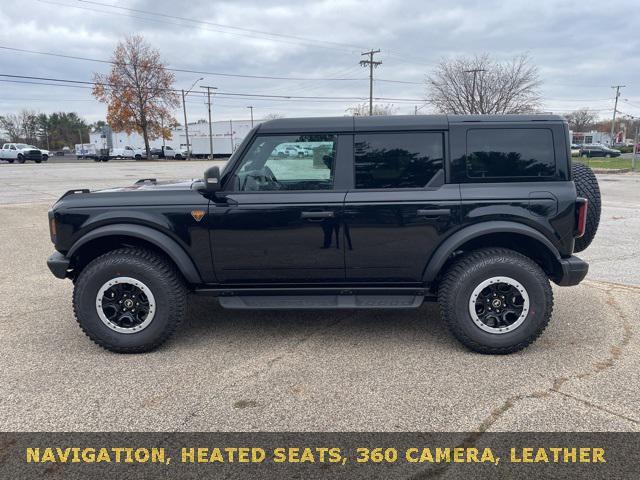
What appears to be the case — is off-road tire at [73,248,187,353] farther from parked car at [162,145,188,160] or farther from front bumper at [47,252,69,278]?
parked car at [162,145,188,160]

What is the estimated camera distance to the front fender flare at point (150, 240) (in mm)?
3617

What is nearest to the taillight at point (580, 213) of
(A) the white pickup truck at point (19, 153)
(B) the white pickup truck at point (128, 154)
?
(A) the white pickup truck at point (19, 153)

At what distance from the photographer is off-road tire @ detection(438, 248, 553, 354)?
3.55 m

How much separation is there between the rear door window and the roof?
0.11 m

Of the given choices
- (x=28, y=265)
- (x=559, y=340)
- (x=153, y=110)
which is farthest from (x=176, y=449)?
(x=153, y=110)

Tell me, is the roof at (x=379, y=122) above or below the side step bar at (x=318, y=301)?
above

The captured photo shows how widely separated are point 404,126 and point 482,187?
2.45 feet

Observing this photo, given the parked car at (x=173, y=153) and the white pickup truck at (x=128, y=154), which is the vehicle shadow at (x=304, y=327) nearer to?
the white pickup truck at (x=128, y=154)

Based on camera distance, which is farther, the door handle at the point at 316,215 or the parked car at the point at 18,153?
the parked car at the point at 18,153

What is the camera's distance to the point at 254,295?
12.6ft

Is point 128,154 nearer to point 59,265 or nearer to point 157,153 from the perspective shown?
point 157,153

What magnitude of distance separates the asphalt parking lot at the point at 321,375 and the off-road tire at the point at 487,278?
0.13 m

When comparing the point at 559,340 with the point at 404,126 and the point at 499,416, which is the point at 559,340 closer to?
the point at 499,416

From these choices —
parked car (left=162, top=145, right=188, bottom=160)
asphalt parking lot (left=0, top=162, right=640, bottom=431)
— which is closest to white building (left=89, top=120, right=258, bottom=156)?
parked car (left=162, top=145, right=188, bottom=160)
